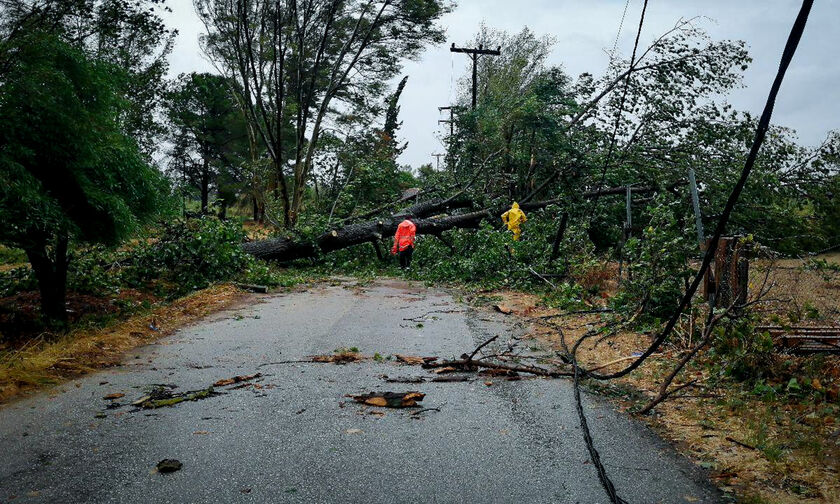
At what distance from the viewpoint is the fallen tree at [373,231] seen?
52.5 ft

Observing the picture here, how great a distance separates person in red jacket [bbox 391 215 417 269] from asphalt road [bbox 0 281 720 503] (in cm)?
1080

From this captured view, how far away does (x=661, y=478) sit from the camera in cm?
329

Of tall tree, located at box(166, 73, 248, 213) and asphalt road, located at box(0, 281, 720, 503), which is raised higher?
tall tree, located at box(166, 73, 248, 213)

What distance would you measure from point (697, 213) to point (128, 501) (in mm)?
6244

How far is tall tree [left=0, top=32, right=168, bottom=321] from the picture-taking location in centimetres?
666

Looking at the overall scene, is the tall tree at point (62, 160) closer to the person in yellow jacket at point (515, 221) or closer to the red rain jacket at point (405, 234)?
the person in yellow jacket at point (515, 221)

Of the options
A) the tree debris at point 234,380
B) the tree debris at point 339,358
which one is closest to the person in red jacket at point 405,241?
the tree debris at point 339,358

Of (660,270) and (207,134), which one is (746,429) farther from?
(207,134)

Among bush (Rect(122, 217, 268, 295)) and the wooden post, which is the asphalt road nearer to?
the wooden post

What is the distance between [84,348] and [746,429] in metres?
6.10

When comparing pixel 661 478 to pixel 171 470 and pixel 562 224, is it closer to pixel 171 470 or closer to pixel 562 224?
pixel 171 470

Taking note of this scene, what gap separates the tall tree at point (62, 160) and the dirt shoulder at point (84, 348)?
121cm

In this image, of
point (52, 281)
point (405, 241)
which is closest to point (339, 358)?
point (52, 281)

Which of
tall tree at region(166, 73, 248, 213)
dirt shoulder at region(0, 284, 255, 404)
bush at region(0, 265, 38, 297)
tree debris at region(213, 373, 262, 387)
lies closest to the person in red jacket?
dirt shoulder at region(0, 284, 255, 404)
